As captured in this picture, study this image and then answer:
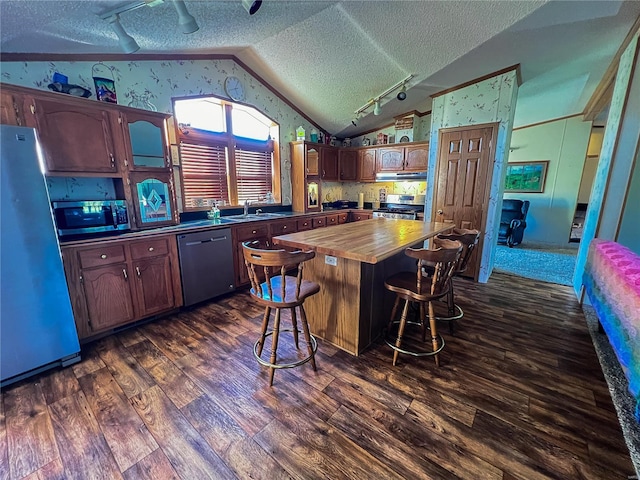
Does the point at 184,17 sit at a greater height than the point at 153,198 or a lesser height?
greater

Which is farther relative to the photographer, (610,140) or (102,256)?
(610,140)

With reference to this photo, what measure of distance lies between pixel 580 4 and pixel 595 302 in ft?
7.97

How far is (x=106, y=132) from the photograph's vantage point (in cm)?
241

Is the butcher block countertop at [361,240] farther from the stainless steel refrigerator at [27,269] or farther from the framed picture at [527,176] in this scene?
the framed picture at [527,176]

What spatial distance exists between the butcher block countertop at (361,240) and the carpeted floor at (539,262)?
2.35 metres

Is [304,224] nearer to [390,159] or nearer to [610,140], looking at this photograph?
[390,159]

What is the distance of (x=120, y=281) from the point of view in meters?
2.42

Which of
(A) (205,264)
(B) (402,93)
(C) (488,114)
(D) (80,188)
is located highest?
(B) (402,93)

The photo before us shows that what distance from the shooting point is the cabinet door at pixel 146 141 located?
2.58 metres

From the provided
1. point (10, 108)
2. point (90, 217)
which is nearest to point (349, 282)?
point (90, 217)

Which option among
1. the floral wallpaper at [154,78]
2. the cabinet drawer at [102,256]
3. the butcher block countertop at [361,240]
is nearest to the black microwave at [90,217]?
the cabinet drawer at [102,256]

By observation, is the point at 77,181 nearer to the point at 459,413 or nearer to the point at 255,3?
the point at 255,3

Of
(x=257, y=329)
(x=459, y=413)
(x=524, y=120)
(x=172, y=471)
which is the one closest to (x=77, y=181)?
(x=257, y=329)

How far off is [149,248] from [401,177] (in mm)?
4012
